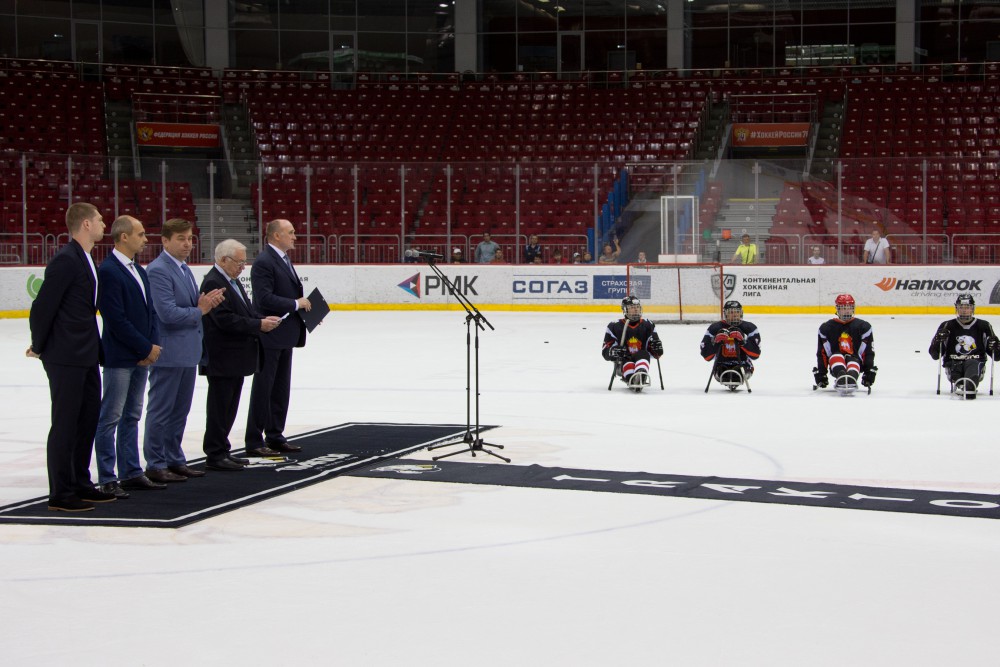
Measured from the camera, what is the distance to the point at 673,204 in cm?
2502

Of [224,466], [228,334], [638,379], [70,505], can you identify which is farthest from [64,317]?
[638,379]

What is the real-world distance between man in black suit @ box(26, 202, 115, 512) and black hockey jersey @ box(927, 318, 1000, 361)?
8104 mm

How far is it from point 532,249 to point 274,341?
58.2 feet

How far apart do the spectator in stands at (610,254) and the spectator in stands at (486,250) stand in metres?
2.22

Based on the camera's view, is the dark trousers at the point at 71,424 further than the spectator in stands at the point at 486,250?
No

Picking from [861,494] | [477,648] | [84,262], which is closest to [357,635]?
[477,648]

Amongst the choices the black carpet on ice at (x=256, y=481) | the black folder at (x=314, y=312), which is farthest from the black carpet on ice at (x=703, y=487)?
the black folder at (x=314, y=312)

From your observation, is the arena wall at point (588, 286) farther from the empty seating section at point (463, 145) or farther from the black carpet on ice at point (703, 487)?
the black carpet on ice at point (703, 487)

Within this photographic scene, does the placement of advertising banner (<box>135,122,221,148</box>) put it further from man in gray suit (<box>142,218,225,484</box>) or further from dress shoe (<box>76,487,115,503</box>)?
dress shoe (<box>76,487,115,503</box>)

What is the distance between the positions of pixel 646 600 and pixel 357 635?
3.76 ft

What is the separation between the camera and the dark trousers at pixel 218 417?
7.61m

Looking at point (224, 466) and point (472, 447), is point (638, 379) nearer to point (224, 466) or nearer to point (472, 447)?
point (472, 447)

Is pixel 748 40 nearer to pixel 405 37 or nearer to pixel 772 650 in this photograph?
pixel 405 37

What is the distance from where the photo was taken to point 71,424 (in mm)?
6234
